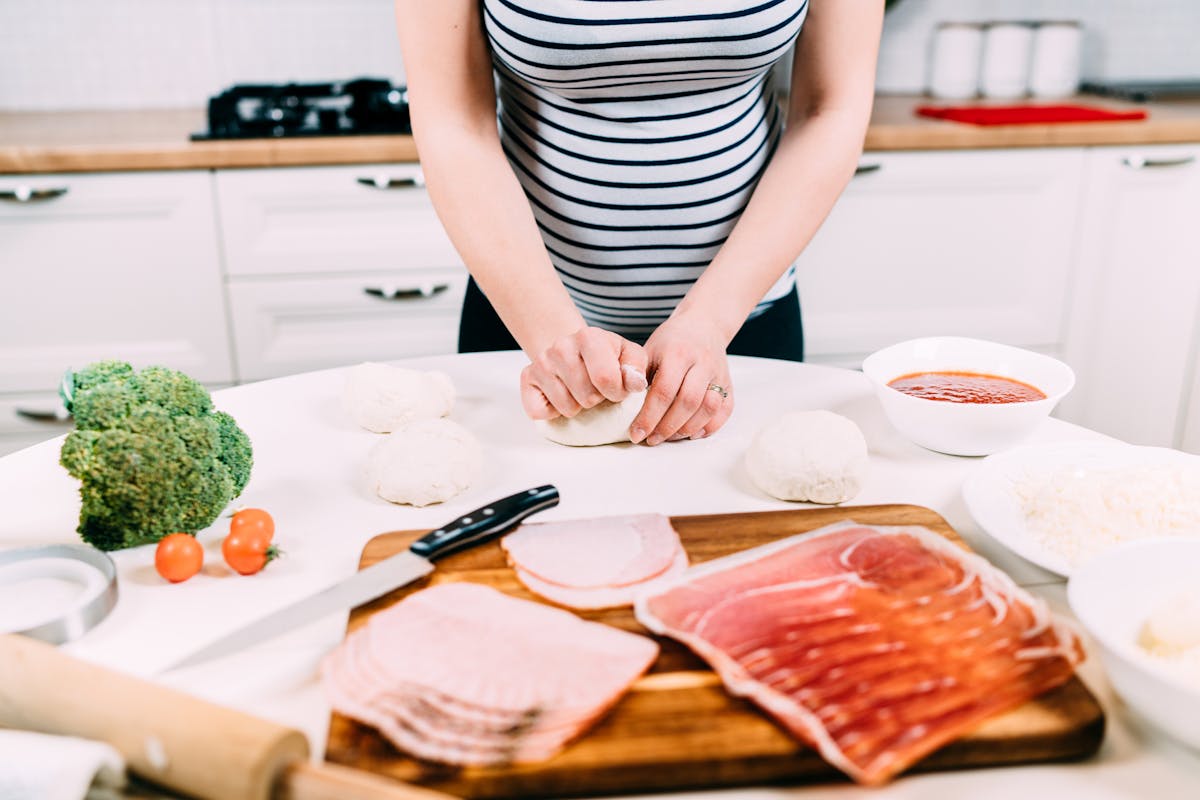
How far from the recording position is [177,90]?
2451 millimetres

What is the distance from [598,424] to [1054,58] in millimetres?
2193

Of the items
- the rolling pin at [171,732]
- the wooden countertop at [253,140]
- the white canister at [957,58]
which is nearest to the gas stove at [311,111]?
the wooden countertop at [253,140]

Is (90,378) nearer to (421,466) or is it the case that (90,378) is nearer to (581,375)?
(421,466)

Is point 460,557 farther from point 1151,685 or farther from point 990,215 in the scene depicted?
point 990,215

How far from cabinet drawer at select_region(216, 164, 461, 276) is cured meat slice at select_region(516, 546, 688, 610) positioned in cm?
143

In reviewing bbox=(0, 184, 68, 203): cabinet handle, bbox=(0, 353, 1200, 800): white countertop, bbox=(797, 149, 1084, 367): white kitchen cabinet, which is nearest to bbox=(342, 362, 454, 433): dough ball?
bbox=(0, 353, 1200, 800): white countertop

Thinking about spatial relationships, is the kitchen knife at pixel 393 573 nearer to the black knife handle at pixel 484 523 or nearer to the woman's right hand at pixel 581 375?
the black knife handle at pixel 484 523

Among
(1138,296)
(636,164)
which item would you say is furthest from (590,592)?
(1138,296)

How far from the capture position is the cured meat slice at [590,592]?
0.66 metres

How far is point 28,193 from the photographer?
1.91 meters

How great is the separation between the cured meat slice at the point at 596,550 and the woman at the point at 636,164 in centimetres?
16

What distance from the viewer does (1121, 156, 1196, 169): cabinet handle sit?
215 centimetres

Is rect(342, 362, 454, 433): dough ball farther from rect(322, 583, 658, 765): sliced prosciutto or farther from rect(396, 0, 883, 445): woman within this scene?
rect(322, 583, 658, 765): sliced prosciutto

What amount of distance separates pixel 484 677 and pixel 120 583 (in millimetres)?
315
